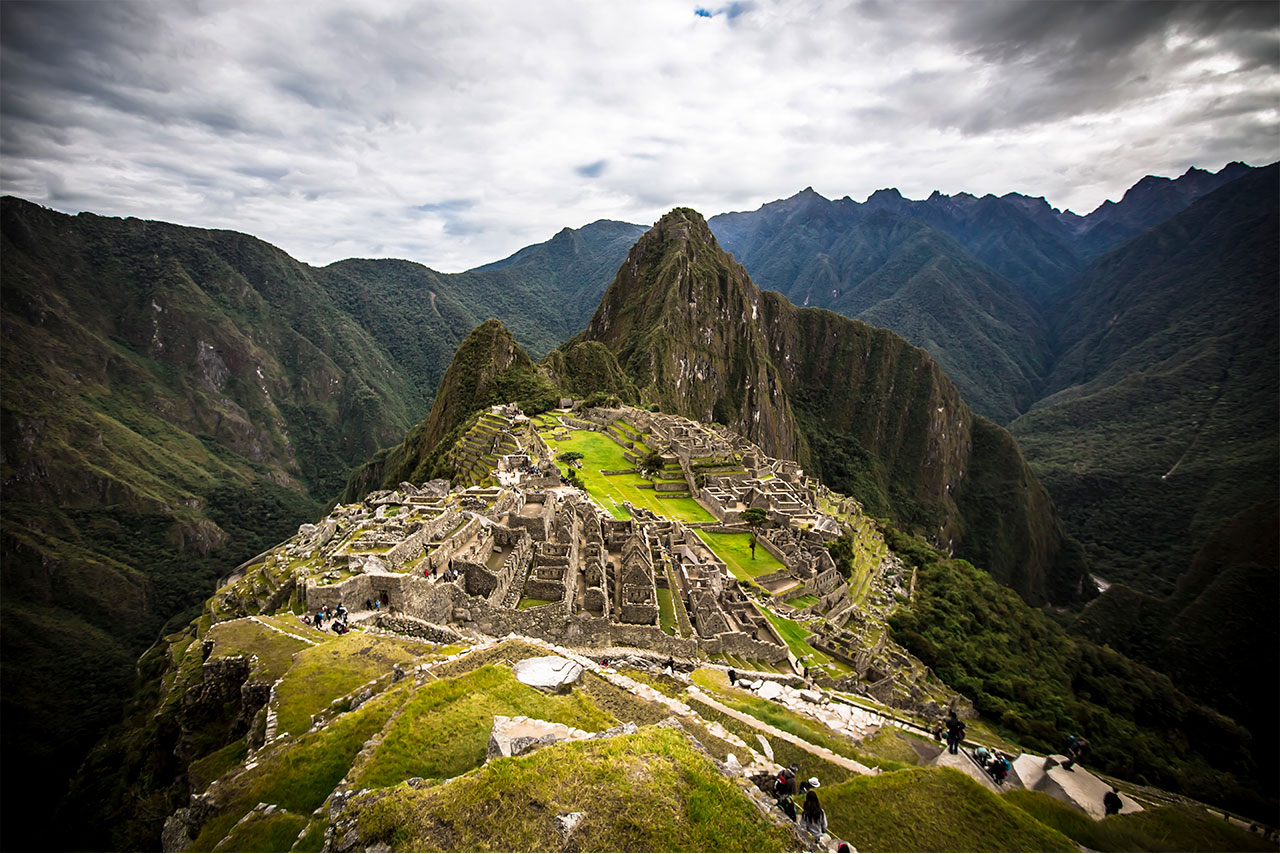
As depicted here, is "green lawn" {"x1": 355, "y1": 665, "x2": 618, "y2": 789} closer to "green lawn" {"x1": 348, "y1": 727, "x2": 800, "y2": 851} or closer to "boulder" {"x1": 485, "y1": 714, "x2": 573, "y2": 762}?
"boulder" {"x1": 485, "y1": 714, "x2": 573, "y2": 762}

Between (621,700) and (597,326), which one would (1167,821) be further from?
(597,326)

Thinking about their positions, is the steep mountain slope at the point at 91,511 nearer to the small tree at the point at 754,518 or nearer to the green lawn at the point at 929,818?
the small tree at the point at 754,518

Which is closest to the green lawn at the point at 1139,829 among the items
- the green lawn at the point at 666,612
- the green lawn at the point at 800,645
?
the green lawn at the point at 666,612

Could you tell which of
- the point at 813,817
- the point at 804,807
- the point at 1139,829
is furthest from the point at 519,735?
the point at 1139,829

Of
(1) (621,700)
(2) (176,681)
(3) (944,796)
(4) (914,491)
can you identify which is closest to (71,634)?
(2) (176,681)

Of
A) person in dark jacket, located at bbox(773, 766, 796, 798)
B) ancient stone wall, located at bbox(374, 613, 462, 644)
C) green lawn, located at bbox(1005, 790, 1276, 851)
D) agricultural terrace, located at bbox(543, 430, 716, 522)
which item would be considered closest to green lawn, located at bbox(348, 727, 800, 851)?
person in dark jacket, located at bbox(773, 766, 796, 798)
